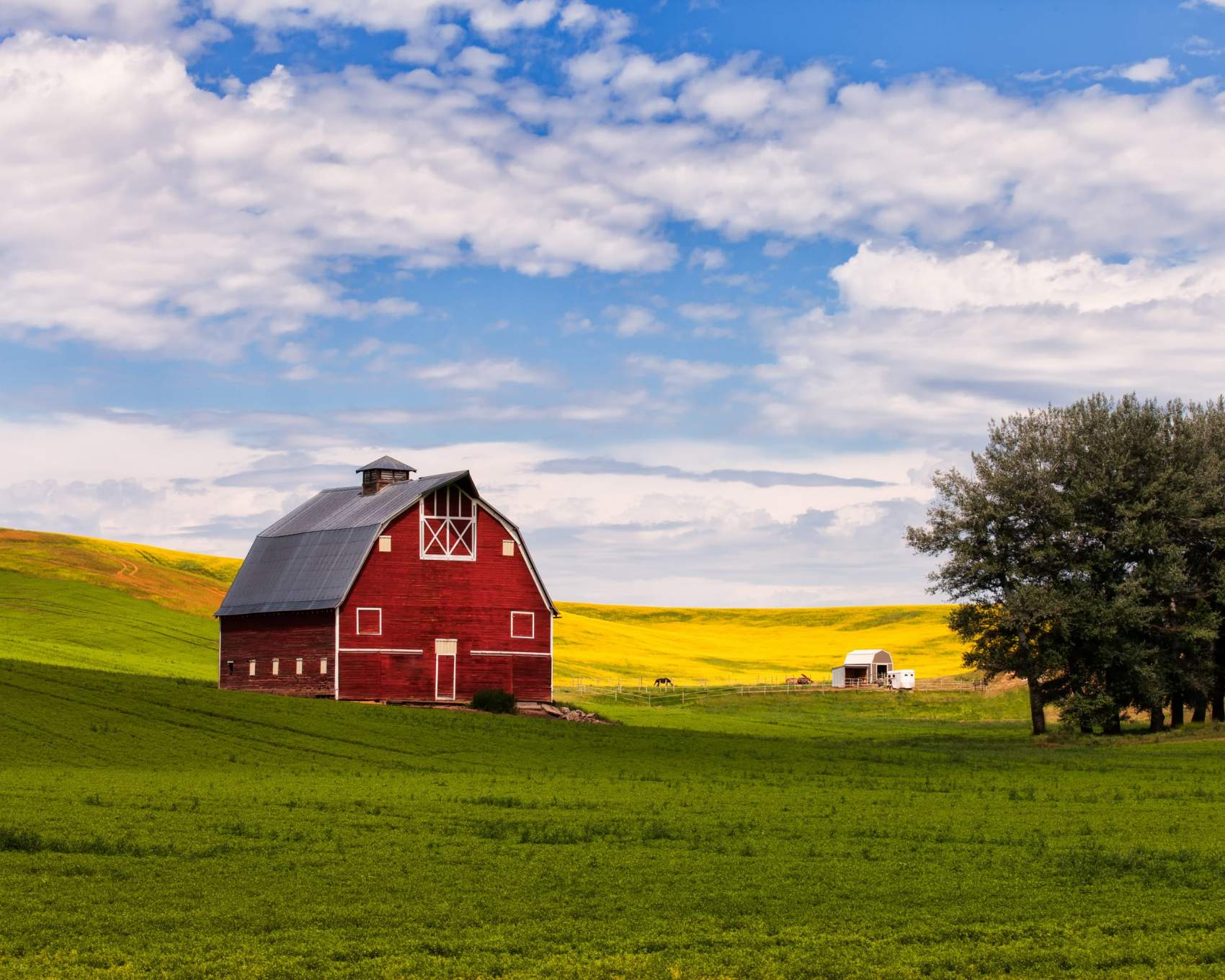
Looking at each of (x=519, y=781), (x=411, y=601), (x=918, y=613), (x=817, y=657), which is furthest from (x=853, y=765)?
(x=918, y=613)

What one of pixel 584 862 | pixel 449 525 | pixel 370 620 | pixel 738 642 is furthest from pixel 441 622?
pixel 738 642

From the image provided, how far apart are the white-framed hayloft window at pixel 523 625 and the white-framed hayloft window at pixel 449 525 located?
3763mm

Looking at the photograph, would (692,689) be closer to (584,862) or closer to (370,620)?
(370,620)

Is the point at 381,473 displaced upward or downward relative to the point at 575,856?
upward

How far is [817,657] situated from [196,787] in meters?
109

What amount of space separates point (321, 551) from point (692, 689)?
111 ft

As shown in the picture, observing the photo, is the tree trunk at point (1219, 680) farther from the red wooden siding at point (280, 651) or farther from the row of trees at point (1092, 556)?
the red wooden siding at point (280, 651)

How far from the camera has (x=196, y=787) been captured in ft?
114

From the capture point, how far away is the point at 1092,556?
63594 mm

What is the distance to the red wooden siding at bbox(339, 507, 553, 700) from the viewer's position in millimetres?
68938

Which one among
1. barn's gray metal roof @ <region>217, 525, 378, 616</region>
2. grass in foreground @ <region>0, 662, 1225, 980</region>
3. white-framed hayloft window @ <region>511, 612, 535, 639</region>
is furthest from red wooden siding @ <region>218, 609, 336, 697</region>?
grass in foreground @ <region>0, 662, 1225, 980</region>

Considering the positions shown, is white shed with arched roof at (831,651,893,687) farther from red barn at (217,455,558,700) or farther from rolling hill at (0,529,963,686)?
red barn at (217,455,558,700)

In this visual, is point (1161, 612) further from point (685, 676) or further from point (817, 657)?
point (817, 657)

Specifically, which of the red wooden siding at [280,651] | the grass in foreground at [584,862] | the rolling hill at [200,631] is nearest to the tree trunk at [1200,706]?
the grass in foreground at [584,862]
